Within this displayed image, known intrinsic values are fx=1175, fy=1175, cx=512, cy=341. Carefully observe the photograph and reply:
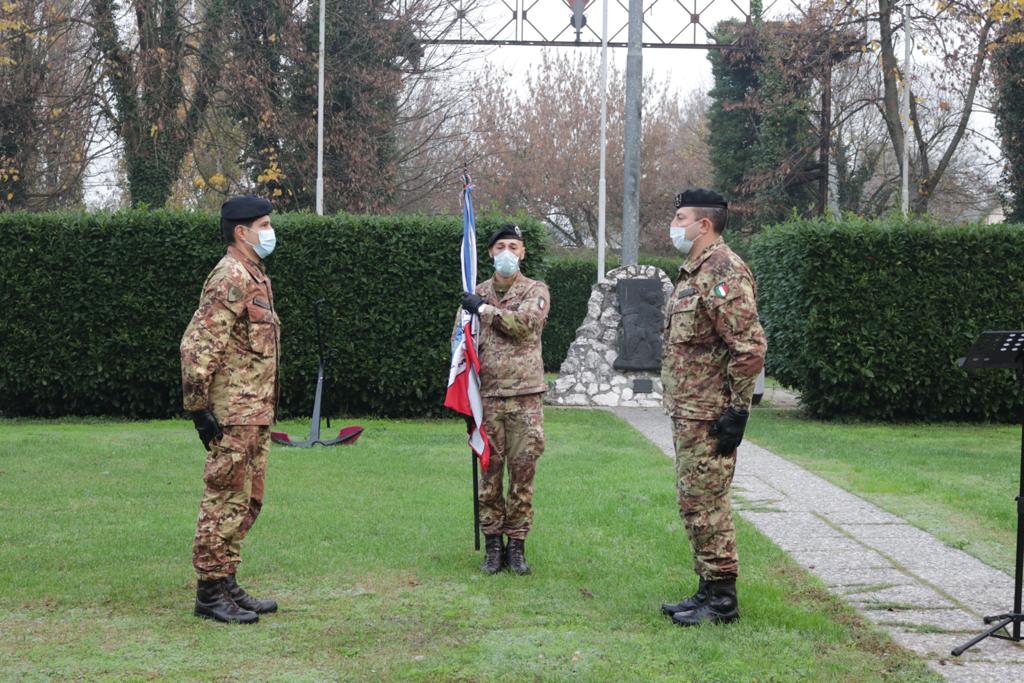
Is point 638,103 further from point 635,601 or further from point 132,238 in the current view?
point 635,601

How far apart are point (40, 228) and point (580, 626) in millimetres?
12972

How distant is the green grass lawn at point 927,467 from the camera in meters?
9.06

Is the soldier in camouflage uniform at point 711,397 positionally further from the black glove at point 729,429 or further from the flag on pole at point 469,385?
the flag on pole at point 469,385

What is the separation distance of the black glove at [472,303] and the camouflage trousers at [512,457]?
1.89ft

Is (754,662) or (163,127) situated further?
(163,127)

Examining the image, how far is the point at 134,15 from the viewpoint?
2792 cm

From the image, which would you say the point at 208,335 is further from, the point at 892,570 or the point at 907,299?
the point at 907,299

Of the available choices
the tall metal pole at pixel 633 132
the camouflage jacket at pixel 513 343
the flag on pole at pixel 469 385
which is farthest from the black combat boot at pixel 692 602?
the tall metal pole at pixel 633 132

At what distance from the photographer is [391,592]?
22.6 ft

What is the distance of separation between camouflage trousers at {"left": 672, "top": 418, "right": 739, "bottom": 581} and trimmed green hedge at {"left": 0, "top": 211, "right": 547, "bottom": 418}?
35.1 ft

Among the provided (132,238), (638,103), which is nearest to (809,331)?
(638,103)

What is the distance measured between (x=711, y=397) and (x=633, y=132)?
A: 14.9 m

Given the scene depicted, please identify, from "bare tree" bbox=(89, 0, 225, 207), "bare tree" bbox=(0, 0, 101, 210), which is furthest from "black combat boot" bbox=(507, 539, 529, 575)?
"bare tree" bbox=(0, 0, 101, 210)

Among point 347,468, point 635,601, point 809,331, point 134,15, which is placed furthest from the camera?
point 134,15
